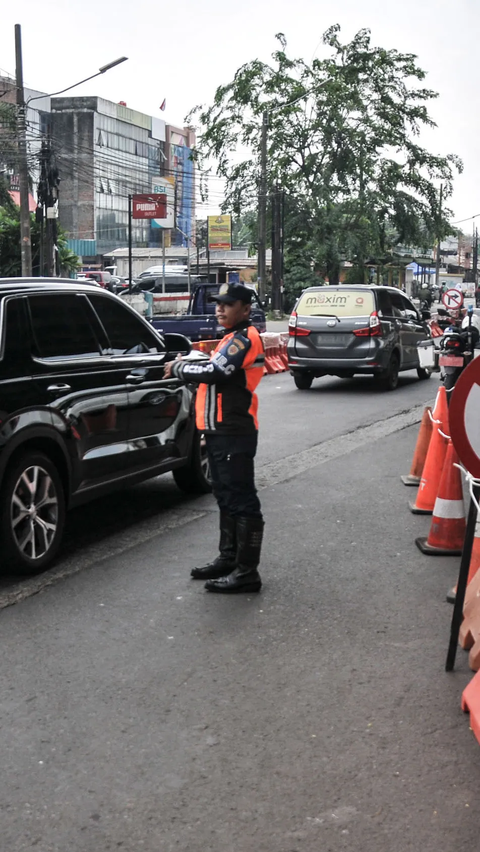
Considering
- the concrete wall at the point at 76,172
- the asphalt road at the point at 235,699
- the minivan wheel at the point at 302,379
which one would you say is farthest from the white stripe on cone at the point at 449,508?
the concrete wall at the point at 76,172

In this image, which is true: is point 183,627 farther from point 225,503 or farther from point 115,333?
point 115,333

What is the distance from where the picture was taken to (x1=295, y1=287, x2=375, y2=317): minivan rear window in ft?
56.9

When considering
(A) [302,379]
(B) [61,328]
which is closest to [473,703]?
(B) [61,328]

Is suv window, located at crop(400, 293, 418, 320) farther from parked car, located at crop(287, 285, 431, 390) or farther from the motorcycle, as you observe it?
the motorcycle

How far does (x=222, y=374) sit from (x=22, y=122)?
26.7 m

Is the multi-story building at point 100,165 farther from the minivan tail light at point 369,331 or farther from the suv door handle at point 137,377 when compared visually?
the suv door handle at point 137,377

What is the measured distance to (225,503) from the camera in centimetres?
592

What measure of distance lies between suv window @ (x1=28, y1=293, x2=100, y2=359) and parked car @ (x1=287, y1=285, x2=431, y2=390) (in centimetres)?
1069

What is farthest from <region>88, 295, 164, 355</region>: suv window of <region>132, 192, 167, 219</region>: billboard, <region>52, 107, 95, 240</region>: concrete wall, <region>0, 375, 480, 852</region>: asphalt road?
<region>52, 107, 95, 240</region>: concrete wall

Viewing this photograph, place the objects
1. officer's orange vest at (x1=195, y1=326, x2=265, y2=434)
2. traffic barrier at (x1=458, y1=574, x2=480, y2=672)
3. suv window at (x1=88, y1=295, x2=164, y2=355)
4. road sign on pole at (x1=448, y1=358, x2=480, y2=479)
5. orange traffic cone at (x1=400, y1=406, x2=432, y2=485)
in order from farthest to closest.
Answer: orange traffic cone at (x1=400, y1=406, x2=432, y2=485)
suv window at (x1=88, y1=295, x2=164, y2=355)
officer's orange vest at (x1=195, y1=326, x2=265, y2=434)
traffic barrier at (x1=458, y1=574, x2=480, y2=672)
road sign on pole at (x1=448, y1=358, x2=480, y2=479)

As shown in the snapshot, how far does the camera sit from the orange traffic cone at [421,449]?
28.2 ft

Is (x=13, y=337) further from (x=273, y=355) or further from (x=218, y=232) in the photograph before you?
(x=218, y=232)

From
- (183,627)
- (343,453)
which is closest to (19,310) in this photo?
(183,627)

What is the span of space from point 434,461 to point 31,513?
3.07 m
